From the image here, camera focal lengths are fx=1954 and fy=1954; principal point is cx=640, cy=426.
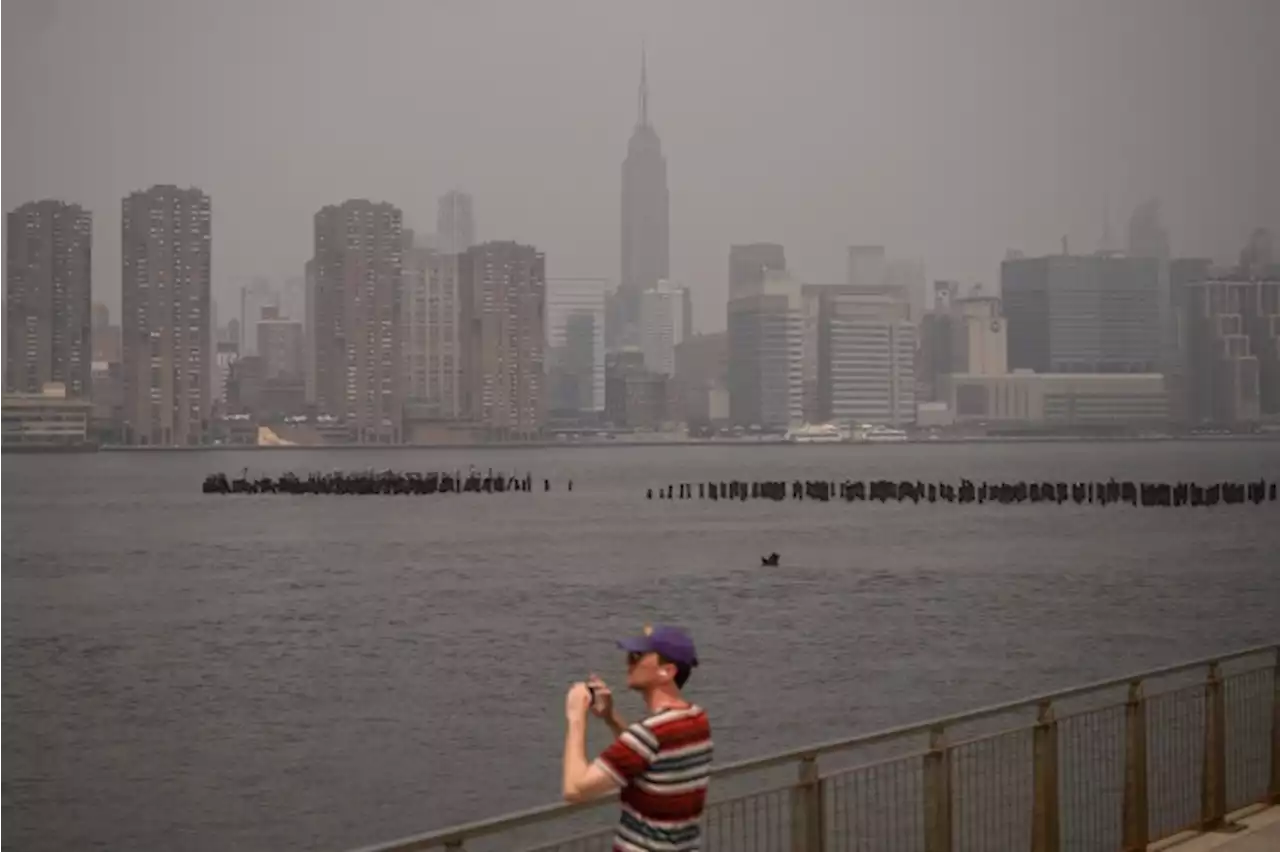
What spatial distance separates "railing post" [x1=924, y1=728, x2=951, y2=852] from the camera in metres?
9.48

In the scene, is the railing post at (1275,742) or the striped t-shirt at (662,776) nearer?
the striped t-shirt at (662,776)

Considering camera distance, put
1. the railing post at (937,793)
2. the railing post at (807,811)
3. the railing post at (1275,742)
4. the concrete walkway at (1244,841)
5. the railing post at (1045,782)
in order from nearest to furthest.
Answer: the railing post at (807,811) < the railing post at (937,793) < the railing post at (1045,782) < the concrete walkway at (1244,841) < the railing post at (1275,742)

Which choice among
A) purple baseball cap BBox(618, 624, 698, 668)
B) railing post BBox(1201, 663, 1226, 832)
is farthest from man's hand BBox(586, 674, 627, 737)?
railing post BBox(1201, 663, 1226, 832)

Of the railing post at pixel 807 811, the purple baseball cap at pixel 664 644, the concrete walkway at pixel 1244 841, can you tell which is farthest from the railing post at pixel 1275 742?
the purple baseball cap at pixel 664 644

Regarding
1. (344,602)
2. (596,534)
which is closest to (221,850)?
(344,602)

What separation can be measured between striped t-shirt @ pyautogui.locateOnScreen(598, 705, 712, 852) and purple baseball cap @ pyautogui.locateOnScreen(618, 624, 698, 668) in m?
0.19

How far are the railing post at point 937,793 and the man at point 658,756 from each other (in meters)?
2.92

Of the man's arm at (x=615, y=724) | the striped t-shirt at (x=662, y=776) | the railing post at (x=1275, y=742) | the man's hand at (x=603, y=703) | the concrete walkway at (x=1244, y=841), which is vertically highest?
the man's hand at (x=603, y=703)

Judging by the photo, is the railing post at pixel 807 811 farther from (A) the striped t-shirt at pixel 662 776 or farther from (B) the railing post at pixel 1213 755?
(B) the railing post at pixel 1213 755

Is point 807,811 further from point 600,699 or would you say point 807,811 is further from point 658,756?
point 600,699

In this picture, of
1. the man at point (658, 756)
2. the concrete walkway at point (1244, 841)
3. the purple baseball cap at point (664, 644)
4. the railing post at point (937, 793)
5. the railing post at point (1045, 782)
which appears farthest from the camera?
the concrete walkway at point (1244, 841)

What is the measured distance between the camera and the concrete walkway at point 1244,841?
11055mm

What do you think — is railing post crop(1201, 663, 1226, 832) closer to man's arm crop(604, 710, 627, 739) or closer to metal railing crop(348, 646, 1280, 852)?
metal railing crop(348, 646, 1280, 852)

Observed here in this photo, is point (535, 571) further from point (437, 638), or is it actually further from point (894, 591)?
point (437, 638)
